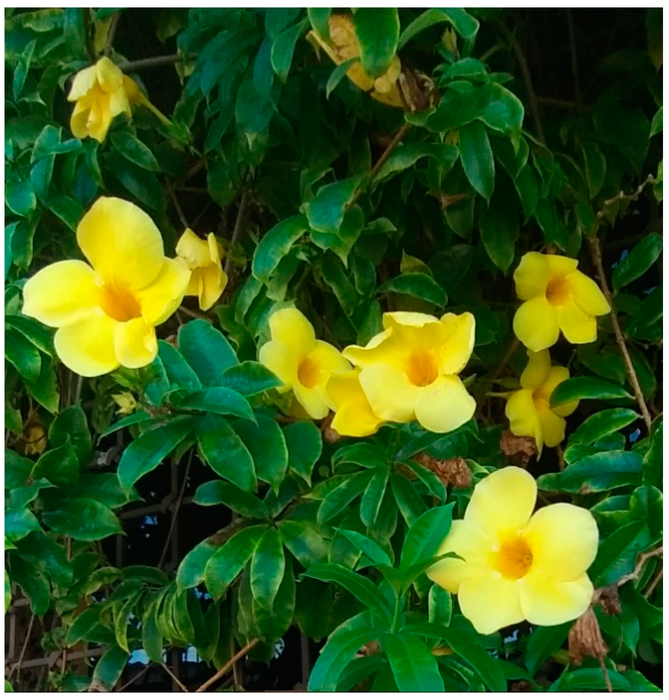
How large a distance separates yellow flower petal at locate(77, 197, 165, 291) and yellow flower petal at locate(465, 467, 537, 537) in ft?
1.22

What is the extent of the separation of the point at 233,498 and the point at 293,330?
185mm

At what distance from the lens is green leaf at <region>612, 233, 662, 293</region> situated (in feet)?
2.67

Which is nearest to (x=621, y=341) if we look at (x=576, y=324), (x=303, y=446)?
(x=576, y=324)

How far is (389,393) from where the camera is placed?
2.23 ft

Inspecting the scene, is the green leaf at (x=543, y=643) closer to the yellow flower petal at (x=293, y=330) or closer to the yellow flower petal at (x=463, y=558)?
the yellow flower petal at (x=463, y=558)

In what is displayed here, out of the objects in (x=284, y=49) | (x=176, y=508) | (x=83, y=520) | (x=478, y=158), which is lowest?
(x=176, y=508)

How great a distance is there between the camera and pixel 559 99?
97 cm

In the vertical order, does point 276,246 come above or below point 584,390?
above

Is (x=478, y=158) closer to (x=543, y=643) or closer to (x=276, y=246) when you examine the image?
(x=276, y=246)

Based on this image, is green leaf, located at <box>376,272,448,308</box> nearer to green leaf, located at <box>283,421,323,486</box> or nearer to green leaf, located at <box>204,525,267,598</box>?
green leaf, located at <box>283,421,323,486</box>

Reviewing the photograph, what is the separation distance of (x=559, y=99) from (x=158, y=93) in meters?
Result: 0.54

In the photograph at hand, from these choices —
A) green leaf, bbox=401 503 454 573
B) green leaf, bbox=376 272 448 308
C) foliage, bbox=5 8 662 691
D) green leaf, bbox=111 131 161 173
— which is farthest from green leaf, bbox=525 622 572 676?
green leaf, bbox=111 131 161 173

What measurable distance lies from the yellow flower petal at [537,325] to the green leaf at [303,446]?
0.26 meters

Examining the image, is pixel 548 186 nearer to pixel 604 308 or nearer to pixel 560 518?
pixel 604 308
